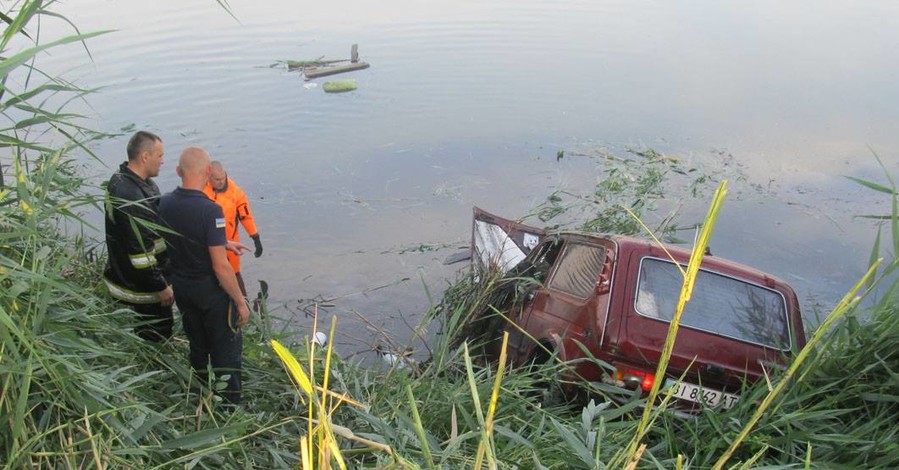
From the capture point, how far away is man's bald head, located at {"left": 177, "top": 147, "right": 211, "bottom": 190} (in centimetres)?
456

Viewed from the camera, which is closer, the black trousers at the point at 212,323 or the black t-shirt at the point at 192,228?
the black t-shirt at the point at 192,228

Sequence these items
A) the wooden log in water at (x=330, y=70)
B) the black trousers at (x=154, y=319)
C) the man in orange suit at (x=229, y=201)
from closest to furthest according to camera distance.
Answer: the black trousers at (x=154, y=319), the man in orange suit at (x=229, y=201), the wooden log in water at (x=330, y=70)

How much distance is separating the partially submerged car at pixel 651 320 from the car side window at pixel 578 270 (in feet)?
0.04

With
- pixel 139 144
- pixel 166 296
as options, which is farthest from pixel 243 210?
pixel 139 144

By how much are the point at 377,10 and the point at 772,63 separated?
38.4ft

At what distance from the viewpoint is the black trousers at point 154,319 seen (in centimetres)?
511

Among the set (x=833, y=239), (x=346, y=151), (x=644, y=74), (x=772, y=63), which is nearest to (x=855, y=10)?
(x=772, y=63)

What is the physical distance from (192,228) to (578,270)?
9.33ft

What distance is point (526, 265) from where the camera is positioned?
6.95 metres

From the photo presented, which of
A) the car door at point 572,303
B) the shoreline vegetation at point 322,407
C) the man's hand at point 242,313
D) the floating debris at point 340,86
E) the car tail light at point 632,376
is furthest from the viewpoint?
the floating debris at point 340,86

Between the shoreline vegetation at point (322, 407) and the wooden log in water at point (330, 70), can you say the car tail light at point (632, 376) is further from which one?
the wooden log in water at point (330, 70)

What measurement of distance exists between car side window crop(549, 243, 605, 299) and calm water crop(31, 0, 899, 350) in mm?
2269

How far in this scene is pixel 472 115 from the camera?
51.2ft

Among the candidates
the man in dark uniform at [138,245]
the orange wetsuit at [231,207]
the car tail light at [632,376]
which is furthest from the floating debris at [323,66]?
the car tail light at [632,376]
